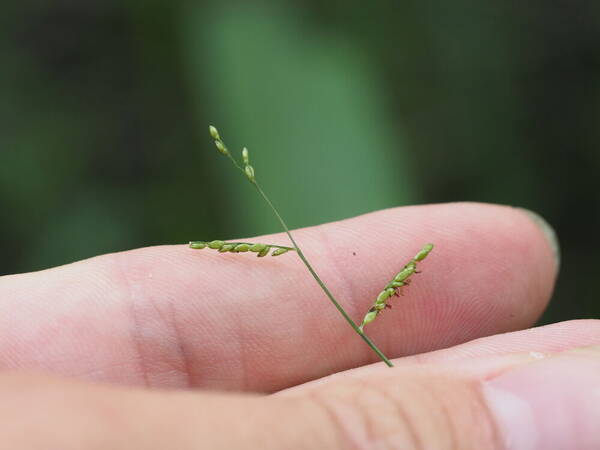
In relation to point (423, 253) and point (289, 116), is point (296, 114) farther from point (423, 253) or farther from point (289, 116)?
point (423, 253)

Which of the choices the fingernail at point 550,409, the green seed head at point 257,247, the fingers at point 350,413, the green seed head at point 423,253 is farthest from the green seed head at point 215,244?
the fingernail at point 550,409

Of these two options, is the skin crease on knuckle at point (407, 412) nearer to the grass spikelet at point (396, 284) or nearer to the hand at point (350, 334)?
the hand at point (350, 334)

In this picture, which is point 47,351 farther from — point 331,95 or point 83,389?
point 331,95

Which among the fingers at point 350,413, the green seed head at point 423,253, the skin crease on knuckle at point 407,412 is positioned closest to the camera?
the fingers at point 350,413

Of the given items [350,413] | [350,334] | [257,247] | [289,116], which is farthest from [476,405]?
[289,116]

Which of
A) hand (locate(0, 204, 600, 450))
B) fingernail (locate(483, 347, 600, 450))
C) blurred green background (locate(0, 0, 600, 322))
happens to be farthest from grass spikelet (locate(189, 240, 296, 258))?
blurred green background (locate(0, 0, 600, 322))

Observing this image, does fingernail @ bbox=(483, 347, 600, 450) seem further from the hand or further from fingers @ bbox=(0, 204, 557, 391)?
fingers @ bbox=(0, 204, 557, 391)

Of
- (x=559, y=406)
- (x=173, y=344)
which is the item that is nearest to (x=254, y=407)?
(x=559, y=406)
